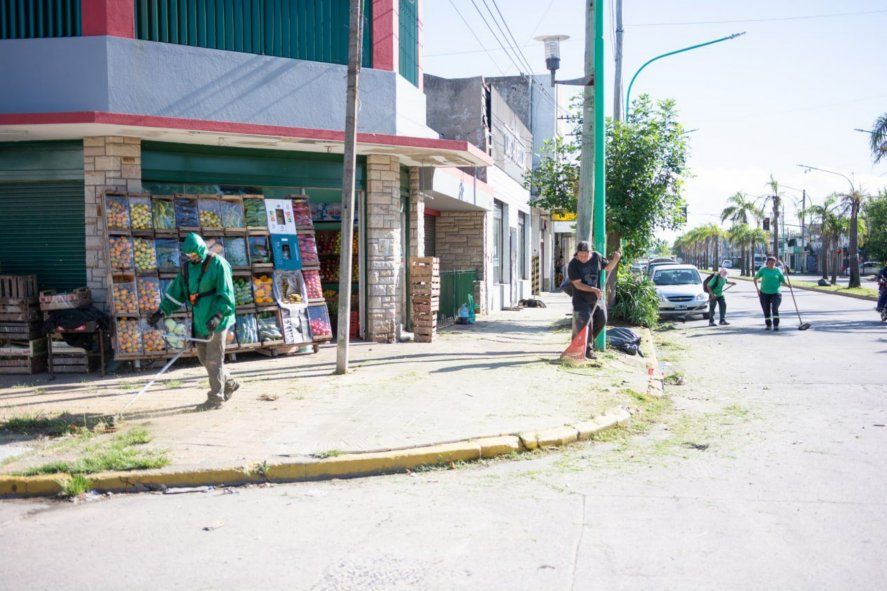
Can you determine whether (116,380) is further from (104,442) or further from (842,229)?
(842,229)

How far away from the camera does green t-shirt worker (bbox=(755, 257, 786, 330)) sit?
17688 mm

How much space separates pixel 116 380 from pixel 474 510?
20.4 ft

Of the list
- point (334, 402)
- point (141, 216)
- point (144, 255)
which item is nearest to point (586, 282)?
point (334, 402)

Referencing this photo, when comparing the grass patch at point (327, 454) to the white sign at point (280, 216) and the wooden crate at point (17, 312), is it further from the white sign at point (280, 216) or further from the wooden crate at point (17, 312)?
the wooden crate at point (17, 312)

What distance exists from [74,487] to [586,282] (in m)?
7.55

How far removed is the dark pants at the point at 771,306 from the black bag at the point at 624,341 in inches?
233

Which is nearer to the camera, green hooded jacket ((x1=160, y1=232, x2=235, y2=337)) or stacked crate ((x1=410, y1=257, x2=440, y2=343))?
green hooded jacket ((x1=160, y1=232, x2=235, y2=337))

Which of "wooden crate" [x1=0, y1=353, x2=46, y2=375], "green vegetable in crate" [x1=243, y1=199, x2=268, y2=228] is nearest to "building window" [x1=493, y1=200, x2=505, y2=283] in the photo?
"green vegetable in crate" [x1=243, y1=199, x2=268, y2=228]

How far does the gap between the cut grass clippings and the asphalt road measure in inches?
12.0

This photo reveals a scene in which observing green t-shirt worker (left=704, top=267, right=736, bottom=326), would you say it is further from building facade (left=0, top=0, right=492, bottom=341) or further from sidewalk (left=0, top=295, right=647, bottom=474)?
building facade (left=0, top=0, right=492, bottom=341)

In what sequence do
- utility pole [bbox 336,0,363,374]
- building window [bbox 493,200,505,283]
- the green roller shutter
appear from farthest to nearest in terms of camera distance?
building window [bbox 493,200,505,283] → the green roller shutter → utility pole [bbox 336,0,363,374]

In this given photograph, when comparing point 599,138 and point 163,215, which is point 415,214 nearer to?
point 599,138

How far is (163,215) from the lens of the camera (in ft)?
34.9

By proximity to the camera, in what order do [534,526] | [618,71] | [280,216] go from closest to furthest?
[534,526]
[280,216]
[618,71]
